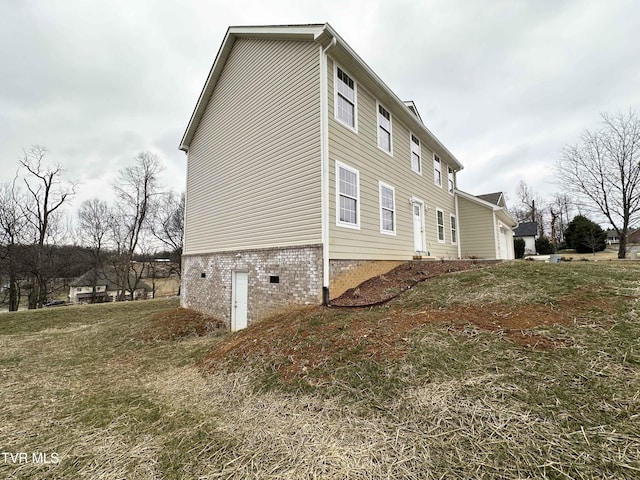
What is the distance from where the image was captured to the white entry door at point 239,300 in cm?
862

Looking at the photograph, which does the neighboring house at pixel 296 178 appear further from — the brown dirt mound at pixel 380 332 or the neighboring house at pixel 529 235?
the neighboring house at pixel 529 235

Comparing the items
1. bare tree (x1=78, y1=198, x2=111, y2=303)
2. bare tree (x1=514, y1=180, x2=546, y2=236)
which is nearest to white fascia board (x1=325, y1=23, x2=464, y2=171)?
bare tree (x1=78, y1=198, x2=111, y2=303)

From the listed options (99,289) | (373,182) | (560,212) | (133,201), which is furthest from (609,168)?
(99,289)

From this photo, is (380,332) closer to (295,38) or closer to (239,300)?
(239,300)

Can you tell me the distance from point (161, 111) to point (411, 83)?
45.9 ft

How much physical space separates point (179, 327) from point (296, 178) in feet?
20.9

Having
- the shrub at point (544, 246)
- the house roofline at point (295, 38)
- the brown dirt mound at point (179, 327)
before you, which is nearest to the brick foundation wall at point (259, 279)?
the brown dirt mound at point (179, 327)

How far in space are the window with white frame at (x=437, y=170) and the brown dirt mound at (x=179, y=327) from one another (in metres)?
11.4

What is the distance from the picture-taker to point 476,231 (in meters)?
14.5

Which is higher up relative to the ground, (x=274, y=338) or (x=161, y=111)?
(x=161, y=111)

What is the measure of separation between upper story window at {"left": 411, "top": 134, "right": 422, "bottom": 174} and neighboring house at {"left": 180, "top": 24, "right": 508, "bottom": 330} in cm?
5

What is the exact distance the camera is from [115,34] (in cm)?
998

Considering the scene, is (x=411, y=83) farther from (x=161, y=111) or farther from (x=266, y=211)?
(x=161, y=111)

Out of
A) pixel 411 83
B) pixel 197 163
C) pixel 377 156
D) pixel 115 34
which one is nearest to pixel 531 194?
pixel 411 83
